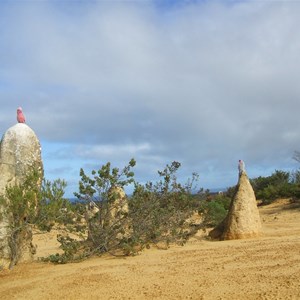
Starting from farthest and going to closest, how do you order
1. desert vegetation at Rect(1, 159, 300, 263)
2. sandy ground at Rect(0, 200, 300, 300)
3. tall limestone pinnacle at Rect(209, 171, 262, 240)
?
tall limestone pinnacle at Rect(209, 171, 262, 240) < desert vegetation at Rect(1, 159, 300, 263) < sandy ground at Rect(0, 200, 300, 300)

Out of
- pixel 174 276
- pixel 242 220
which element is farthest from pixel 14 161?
pixel 242 220

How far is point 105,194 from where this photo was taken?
9.77m

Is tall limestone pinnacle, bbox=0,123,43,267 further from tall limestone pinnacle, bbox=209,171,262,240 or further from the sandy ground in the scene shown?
tall limestone pinnacle, bbox=209,171,262,240

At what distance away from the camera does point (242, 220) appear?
11383 mm

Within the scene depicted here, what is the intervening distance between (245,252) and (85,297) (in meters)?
3.34

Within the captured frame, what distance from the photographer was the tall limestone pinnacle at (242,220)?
37.1 ft

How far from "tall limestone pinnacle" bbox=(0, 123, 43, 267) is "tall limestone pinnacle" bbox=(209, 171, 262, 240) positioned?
16.4ft

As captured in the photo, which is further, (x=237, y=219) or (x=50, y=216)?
(x=237, y=219)

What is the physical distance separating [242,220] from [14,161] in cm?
577

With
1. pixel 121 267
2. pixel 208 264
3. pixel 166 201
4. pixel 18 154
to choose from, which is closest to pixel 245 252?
pixel 208 264

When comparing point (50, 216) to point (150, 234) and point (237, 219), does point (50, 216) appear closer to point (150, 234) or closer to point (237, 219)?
point (150, 234)

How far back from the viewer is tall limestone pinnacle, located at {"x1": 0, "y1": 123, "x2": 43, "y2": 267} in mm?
8883

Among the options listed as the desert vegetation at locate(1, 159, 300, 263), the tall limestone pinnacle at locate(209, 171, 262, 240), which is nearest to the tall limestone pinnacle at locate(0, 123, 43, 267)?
the desert vegetation at locate(1, 159, 300, 263)

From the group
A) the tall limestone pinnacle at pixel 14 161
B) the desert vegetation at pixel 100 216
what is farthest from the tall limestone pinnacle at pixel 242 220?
the tall limestone pinnacle at pixel 14 161
